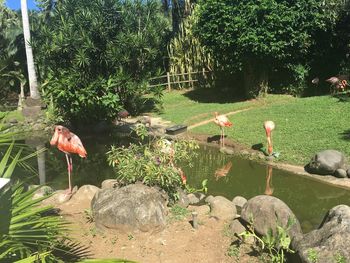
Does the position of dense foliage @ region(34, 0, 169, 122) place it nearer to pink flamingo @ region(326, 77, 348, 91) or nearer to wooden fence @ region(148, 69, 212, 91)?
wooden fence @ region(148, 69, 212, 91)

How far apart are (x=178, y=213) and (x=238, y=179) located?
10.7 feet

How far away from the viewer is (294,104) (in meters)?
14.8

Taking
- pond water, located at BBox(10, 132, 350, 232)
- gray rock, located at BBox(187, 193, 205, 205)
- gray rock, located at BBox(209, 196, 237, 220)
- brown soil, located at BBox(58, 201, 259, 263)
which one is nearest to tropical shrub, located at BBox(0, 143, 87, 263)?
brown soil, located at BBox(58, 201, 259, 263)

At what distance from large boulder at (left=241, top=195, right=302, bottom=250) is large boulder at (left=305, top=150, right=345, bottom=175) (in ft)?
11.9

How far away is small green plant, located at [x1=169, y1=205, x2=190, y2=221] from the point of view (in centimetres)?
630

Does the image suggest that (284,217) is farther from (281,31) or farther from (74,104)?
(281,31)

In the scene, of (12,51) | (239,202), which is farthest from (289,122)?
(12,51)

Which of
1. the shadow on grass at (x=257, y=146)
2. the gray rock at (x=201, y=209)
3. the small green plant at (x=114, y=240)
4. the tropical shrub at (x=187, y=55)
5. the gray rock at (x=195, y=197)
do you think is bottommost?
the gray rock at (x=195, y=197)

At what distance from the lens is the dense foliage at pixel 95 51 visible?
45.7 ft

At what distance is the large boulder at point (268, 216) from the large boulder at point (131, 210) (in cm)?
122

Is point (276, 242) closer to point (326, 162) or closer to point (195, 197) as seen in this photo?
point (195, 197)

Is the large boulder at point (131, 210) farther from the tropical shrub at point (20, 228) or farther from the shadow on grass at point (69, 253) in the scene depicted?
the tropical shrub at point (20, 228)

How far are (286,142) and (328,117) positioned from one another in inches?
83.9

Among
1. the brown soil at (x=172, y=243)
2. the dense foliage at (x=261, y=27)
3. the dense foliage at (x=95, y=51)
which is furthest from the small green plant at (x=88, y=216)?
the dense foliage at (x=261, y=27)
